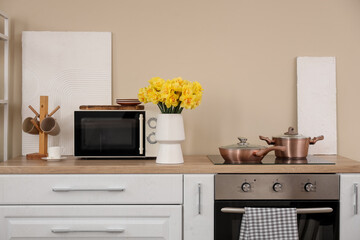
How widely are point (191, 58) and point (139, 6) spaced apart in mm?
450

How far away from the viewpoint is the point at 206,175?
2.19 metres

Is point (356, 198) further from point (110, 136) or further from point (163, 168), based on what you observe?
point (110, 136)

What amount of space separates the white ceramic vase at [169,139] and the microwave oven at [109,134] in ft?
0.60

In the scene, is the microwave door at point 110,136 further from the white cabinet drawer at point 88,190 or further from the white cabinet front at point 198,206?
the white cabinet front at point 198,206

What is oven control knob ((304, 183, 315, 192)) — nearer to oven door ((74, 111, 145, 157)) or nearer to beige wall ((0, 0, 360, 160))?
beige wall ((0, 0, 360, 160))

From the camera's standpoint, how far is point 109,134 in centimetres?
247

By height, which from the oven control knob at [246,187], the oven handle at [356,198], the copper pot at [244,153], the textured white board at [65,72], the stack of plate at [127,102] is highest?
the textured white board at [65,72]

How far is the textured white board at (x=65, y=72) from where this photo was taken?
269 centimetres

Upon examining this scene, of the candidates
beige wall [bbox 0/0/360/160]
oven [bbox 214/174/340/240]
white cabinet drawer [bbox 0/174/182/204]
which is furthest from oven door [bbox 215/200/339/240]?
beige wall [bbox 0/0/360/160]

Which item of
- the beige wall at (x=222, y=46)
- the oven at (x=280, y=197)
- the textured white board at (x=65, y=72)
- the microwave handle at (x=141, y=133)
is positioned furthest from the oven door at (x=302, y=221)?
the textured white board at (x=65, y=72)

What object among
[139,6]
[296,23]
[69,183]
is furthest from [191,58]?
[69,183]

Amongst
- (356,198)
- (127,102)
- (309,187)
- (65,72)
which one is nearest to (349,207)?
(356,198)

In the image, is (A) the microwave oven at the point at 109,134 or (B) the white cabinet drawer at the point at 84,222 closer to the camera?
(B) the white cabinet drawer at the point at 84,222

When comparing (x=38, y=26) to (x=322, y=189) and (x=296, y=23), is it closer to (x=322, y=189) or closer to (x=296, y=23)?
(x=296, y=23)
